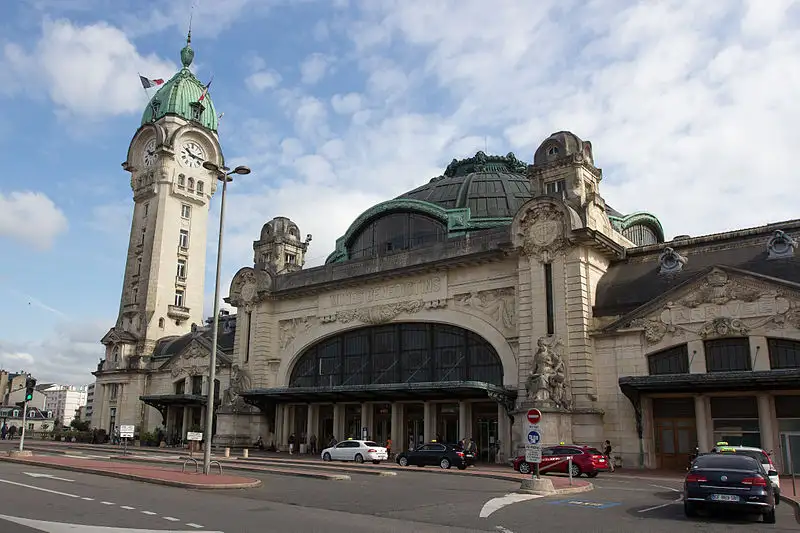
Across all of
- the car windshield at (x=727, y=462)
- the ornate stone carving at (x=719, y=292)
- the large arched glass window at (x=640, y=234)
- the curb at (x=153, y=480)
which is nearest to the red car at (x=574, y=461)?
the ornate stone carving at (x=719, y=292)

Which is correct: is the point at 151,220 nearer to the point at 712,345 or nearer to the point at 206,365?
the point at 206,365

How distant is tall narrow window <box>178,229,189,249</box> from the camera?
245ft

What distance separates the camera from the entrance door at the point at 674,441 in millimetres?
35500

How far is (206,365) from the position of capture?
62.0 meters

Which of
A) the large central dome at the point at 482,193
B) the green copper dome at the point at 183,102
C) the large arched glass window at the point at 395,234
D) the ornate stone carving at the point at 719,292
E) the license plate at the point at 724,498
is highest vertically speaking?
the green copper dome at the point at 183,102

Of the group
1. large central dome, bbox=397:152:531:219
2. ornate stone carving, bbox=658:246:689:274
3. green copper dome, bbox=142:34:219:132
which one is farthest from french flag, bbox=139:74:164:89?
ornate stone carving, bbox=658:246:689:274

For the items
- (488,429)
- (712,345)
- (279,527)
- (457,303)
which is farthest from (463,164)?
(279,527)

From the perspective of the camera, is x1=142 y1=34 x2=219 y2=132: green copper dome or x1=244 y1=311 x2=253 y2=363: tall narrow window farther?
x1=142 y1=34 x2=219 y2=132: green copper dome

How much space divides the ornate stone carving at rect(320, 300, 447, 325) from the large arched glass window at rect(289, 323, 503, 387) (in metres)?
0.89

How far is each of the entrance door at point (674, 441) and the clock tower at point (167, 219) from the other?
5141cm

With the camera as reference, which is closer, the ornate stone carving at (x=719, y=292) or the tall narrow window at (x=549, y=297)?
the ornate stone carving at (x=719, y=292)

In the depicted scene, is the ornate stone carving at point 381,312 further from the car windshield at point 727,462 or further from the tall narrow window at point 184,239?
the tall narrow window at point 184,239

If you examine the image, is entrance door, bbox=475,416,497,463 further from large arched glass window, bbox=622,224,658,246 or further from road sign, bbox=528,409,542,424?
large arched glass window, bbox=622,224,658,246

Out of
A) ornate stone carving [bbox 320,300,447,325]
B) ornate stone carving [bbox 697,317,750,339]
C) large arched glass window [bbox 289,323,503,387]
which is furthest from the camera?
ornate stone carving [bbox 320,300,447,325]
